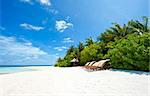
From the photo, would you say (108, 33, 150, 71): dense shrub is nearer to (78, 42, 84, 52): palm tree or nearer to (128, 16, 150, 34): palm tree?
(128, 16, 150, 34): palm tree

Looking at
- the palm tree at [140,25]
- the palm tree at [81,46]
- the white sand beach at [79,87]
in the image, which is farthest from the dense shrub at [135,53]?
the palm tree at [81,46]

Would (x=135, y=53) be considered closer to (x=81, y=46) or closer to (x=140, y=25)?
(x=140, y=25)

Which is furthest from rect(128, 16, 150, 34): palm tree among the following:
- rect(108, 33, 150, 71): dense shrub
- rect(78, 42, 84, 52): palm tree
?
rect(78, 42, 84, 52): palm tree

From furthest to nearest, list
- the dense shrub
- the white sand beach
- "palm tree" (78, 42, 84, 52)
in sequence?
"palm tree" (78, 42, 84, 52)
the dense shrub
the white sand beach

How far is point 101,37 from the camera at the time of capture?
22.4 metres

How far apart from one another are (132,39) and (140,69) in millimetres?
1535

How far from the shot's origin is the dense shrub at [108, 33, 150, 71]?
9805 millimetres

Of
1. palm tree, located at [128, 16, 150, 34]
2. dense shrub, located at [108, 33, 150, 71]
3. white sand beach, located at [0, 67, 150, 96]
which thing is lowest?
white sand beach, located at [0, 67, 150, 96]

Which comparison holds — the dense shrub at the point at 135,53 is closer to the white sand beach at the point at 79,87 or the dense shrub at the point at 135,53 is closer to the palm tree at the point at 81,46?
the white sand beach at the point at 79,87

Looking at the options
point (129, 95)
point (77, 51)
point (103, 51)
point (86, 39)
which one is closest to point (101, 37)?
point (103, 51)

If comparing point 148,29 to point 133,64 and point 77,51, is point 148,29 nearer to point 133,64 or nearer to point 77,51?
point 133,64

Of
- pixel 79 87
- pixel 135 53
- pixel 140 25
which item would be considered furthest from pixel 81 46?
pixel 79 87

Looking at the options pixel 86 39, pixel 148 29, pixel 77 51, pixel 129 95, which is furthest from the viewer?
pixel 77 51

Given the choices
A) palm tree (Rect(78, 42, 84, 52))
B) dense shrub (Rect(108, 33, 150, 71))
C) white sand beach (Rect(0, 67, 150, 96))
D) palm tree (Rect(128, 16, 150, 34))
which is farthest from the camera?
palm tree (Rect(78, 42, 84, 52))
